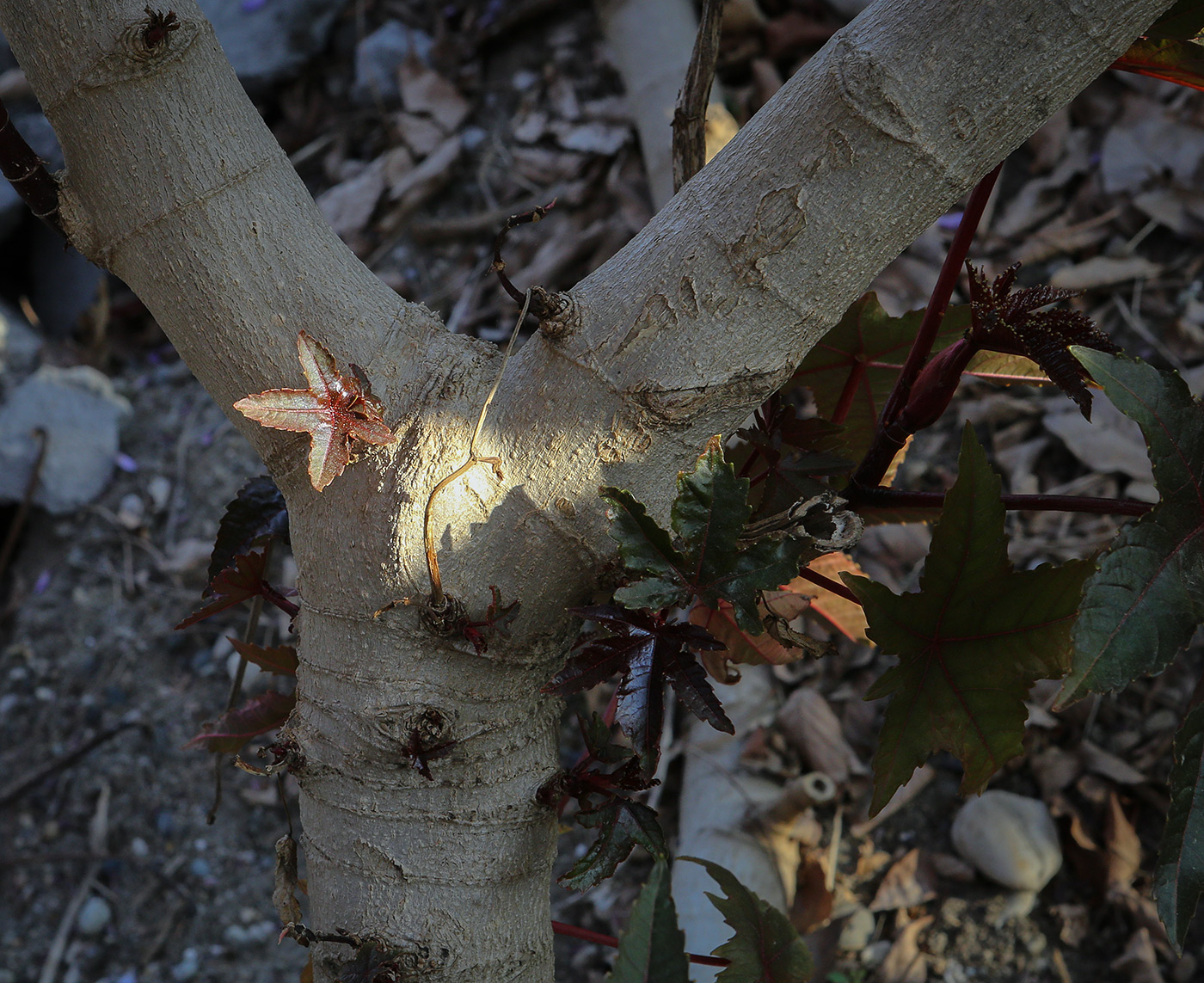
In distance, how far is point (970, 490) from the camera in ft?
2.09

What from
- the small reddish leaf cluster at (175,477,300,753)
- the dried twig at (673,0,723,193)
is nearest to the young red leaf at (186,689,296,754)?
the small reddish leaf cluster at (175,477,300,753)

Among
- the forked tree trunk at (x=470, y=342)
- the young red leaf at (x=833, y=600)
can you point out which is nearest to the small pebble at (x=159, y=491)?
the forked tree trunk at (x=470, y=342)

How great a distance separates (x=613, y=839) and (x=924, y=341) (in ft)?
1.58

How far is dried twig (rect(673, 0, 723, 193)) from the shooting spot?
77 cm

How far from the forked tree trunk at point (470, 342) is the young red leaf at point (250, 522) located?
0.54ft

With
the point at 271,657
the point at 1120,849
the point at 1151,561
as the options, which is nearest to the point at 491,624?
the point at 271,657

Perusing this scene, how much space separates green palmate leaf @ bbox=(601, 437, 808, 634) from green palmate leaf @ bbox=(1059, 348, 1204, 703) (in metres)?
0.19

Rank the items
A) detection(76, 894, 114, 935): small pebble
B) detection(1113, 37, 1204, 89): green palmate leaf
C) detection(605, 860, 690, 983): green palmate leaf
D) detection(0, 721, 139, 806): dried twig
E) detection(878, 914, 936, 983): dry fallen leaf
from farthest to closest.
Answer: detection(0, 721, 139, 806): dried twig < detection(76, 894, 114, 935): small pebble < detection(878, 914, 936, 983): dry fallen leaf < detection(1113, 37, 1204, 89): green palmate leaf < detection(605, 860, 690, 983): green palmate leaf

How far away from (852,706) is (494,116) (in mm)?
1922

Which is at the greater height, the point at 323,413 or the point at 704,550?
the point at 323,413

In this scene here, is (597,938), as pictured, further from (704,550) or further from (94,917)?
(94,917)

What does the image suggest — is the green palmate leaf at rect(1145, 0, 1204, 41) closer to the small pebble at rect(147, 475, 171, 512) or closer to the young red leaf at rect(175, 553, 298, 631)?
the young red leaf at rect(175, 553, 298, 631)

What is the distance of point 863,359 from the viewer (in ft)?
2.89

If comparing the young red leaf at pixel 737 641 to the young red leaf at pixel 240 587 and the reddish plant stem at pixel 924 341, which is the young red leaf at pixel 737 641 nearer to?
the reddish plant stem at pixel 924 341
